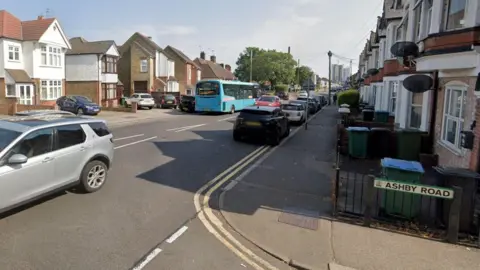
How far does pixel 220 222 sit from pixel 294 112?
1635 cm

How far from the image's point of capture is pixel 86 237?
452 centimetres

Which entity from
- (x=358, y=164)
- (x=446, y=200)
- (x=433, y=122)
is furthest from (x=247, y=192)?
(x=433, y=122)

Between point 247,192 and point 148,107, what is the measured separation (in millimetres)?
26994

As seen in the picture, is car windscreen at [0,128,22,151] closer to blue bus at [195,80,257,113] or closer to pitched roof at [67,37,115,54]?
blue bus at [195,80,257,113]

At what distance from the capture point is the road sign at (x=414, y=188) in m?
4.75

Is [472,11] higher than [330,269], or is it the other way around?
[472,11]

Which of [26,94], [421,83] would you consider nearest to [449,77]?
[421,83]

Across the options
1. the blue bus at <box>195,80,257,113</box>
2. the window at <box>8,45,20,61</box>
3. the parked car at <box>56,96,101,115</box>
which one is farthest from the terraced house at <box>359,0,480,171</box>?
the window at <box>8,45,20,61</box>

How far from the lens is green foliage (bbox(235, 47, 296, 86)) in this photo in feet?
277

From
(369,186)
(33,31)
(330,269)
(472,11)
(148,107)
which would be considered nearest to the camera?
(330,269)

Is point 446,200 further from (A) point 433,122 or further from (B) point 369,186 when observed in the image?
(A) point 433,122

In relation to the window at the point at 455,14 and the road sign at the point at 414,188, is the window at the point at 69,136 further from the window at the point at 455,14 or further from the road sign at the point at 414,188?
the window at the point at 455,14

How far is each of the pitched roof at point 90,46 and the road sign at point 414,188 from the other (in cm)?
3259

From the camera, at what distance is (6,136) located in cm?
509
